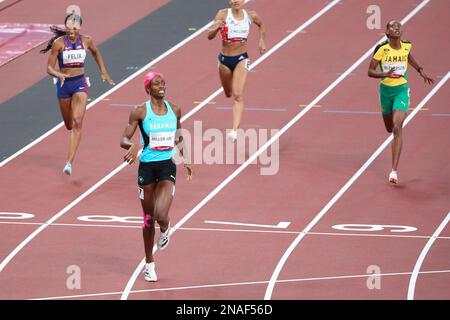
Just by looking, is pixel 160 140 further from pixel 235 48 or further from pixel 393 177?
pixel 235 48

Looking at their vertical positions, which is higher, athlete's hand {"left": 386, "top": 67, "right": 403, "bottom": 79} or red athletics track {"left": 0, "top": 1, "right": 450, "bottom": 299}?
athlete's hand {"left": 386, "top": 67, "right": 403, "bottom": 79}

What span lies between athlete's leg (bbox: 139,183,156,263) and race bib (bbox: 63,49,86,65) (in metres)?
4.92

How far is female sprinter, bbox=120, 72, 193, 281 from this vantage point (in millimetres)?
14141

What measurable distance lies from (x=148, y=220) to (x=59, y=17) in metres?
12.9

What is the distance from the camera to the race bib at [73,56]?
1862 cm

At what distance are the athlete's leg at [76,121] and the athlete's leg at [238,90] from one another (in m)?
2.49

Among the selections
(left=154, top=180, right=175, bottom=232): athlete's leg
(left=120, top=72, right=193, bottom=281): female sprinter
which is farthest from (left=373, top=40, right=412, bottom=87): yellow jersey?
(left=154, top=180, right=175, bottom=232): athlete's leg

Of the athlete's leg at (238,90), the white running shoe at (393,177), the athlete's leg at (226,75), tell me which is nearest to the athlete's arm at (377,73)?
the white running shoe at (393,177)

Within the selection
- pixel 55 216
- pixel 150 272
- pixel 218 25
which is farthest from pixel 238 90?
pixel 150 272

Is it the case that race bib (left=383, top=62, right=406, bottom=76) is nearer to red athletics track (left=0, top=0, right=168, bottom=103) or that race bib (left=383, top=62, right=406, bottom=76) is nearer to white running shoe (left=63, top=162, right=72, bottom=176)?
white running shoe (left=63, top=162, right=72, bottom=176)

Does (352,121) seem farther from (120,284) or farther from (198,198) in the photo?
(120,284)

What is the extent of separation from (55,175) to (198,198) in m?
2.42

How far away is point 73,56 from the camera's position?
61.3 feet

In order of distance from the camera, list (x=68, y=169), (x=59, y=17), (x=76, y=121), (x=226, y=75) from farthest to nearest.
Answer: (x=59, y=17)
(x=226, y=75)
(x=76, y=121)
(x=68, y=169)
